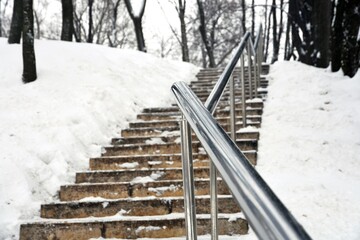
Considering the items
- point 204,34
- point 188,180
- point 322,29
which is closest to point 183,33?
point 204,34

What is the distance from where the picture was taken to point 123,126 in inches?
214

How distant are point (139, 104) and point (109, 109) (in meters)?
0.89

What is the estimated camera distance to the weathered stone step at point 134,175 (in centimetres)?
371

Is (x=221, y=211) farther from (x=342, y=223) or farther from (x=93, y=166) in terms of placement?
(x=93, y=166)

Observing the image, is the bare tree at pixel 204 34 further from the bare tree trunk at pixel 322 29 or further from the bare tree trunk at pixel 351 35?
the bare tree trunk at pixel 351 35

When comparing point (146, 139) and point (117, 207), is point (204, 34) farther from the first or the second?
point (117, 207)

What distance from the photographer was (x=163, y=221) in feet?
9.41

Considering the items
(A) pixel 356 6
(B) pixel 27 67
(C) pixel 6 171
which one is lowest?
(C) pixel 6 171

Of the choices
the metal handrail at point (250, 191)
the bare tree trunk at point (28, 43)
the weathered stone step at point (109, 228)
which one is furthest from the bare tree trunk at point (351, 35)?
the metal handrail at point (250, 191)

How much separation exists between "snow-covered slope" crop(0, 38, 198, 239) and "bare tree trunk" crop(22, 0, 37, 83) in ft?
0.44

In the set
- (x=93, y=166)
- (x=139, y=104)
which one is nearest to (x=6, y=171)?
(x=93, y=166)

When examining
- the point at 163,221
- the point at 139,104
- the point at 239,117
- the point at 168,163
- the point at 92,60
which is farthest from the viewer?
the point at 92,60

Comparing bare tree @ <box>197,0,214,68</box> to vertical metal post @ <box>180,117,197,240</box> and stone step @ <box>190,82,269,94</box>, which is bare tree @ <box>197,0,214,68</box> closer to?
stone step @ <box>190,82,269,94</box>

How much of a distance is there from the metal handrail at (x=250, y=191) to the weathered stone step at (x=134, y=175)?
2.44 meters
